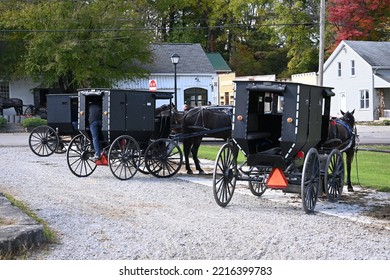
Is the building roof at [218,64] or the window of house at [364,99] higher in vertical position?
the building roof at [218,64]

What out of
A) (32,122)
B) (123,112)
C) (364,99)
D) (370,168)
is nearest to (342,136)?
(123,112)

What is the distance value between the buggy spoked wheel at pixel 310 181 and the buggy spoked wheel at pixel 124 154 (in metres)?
5.68

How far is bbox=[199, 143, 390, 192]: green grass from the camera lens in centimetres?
1723

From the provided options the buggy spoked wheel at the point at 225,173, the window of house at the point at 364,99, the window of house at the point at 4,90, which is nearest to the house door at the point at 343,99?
the window of house at the point at 364,99

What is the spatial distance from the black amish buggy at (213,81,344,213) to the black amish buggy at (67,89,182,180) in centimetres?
441

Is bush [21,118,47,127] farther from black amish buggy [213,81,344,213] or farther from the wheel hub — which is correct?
the wheel hub

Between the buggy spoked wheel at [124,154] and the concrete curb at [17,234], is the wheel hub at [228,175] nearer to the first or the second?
the concrete curb at [17,234]

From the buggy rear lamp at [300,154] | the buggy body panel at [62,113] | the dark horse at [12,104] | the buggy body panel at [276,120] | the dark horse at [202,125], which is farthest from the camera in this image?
the dark horse at [12,104]

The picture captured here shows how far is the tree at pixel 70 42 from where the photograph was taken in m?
45.8

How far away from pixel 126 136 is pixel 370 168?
8.15 metres

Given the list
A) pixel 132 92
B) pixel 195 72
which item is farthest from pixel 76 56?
pixel 132 92

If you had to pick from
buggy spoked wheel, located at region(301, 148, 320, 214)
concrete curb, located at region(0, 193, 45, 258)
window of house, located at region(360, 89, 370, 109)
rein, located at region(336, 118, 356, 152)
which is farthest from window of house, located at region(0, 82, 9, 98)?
concrete curb, located at region(0, 193, 45, 258)

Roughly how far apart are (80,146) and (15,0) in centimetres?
3167

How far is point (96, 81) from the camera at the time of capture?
157ft
